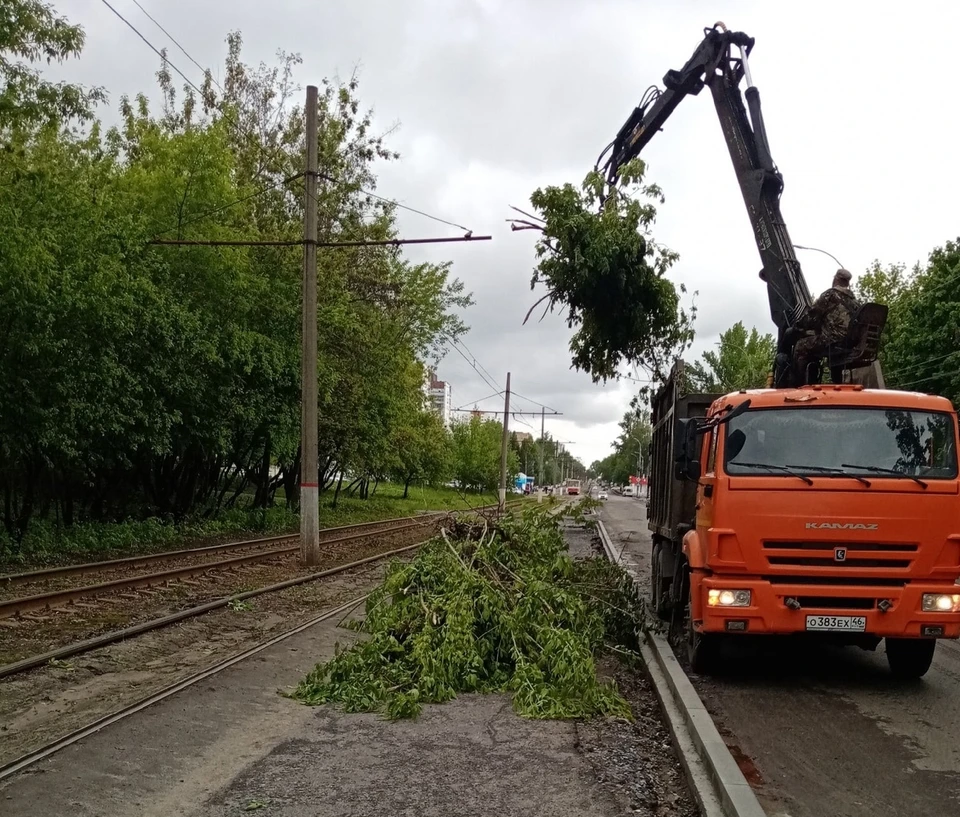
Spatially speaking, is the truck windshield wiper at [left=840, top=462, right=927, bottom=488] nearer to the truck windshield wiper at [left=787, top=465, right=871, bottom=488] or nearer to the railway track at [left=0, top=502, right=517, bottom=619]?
the truck windshield wiper at [left=787, top=465, right=871, bottom=488]

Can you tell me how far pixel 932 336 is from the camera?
112 ft

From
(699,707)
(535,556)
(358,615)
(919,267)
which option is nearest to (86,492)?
(358,615)

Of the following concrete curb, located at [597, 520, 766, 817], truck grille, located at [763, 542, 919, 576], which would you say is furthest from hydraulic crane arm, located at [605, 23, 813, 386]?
concrete curb, located at [597, 520, 766, 817]

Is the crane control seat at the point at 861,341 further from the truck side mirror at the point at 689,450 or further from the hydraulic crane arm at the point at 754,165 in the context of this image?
the truck side mirror at the point at 689,450

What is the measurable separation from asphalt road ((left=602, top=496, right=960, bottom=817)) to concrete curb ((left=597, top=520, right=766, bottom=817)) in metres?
0.27

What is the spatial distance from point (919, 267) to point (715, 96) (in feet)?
134

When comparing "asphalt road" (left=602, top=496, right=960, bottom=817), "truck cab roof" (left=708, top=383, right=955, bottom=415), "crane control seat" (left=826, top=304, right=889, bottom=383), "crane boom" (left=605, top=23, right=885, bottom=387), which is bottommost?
"asphalt road" (left=602, top=496, right=960, bottom=817)

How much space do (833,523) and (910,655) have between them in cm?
183

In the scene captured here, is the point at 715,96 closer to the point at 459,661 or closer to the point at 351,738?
the point at 459,661

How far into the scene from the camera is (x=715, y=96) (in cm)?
1144

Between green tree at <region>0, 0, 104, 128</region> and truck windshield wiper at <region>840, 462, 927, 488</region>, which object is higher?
green tree at <region>0, 0, 104, 128</region>

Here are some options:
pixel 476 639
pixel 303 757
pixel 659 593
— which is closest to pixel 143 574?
pixel 659 593

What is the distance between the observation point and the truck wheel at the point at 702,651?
8570mm

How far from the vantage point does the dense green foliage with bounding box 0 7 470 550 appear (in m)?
15.9
